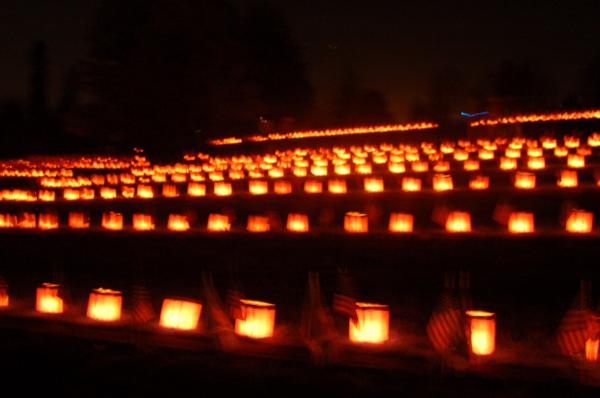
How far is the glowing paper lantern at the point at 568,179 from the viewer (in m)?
12.2

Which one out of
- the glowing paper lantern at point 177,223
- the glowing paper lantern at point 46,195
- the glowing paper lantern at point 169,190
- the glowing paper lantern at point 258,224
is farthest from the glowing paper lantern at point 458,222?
the glowing paper lantern at point 46,195

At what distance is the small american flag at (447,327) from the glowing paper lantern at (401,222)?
3411mm

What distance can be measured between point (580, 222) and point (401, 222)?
2668 millimetres

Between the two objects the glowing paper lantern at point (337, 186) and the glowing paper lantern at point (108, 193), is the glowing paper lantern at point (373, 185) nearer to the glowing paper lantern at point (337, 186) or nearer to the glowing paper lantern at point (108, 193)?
the glowing paper lantern at point (337, 186)

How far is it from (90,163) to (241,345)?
50.3 ft

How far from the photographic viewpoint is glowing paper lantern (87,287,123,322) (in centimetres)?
847

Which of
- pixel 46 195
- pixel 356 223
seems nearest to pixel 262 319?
pixel 356 223

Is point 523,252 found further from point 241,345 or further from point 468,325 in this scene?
point 241,345

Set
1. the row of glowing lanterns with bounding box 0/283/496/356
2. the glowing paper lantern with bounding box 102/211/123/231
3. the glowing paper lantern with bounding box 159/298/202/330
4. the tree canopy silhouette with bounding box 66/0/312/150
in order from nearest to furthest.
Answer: the row of glowing lanterns with bounding box 0/283/496/356
the glowing paper lantern with bounding box 159/298/202/330
the glowing paper lantern with bounding box 102/211/123/231
the tree canopy silhouette with bounding box 66/0/312/150

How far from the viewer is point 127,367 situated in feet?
22.7

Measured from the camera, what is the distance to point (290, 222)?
11.9 m

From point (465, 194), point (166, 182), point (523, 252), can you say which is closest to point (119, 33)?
point (166, 182)

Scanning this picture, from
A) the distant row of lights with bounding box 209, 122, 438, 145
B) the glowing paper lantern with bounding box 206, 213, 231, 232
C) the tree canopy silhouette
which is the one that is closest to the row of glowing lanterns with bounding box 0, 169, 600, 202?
the glowing paper lantern with bounding box 206, 213, 231, 232

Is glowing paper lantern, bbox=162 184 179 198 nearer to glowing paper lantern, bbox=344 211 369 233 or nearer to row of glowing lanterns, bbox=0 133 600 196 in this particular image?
row of glowing lanterns, bbox=0 133 600 196
